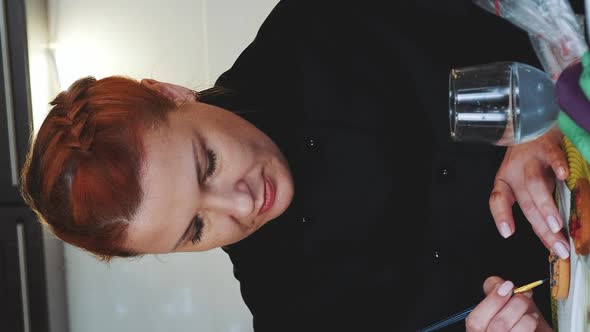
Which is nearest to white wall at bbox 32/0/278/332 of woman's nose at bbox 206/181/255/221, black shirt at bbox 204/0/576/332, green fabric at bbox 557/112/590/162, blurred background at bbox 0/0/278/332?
blurred background at bbox 0/0/278/332

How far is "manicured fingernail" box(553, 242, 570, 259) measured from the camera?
952mm

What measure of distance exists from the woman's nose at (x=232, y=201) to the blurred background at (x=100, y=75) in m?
1.33

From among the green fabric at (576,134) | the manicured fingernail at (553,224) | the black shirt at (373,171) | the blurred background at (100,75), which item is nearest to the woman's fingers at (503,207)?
the manicured fingernail at (553,224)

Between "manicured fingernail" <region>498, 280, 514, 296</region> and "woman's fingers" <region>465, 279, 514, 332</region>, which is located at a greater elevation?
"manicured fingernail" <region>498, 280, 514, 296</region>

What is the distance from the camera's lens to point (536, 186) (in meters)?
1.01

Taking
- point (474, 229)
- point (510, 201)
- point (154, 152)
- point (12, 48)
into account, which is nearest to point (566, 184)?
point (510, 201)

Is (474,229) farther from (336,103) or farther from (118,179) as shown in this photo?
(118,179)

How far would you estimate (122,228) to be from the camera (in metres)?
1.35

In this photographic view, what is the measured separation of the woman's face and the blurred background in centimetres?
124

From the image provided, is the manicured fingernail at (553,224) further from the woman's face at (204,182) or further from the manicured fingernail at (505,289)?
the woman's face at (204,182)

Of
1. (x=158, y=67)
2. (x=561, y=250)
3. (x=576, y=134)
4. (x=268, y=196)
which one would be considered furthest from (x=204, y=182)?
(x=158, y=67)

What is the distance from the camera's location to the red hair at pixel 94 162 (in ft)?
→ 4.28

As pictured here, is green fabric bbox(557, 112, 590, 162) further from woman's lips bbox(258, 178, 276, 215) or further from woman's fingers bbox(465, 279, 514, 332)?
woman's lips bbox(258, 178, 276, 215)

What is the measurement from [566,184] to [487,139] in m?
0.18
